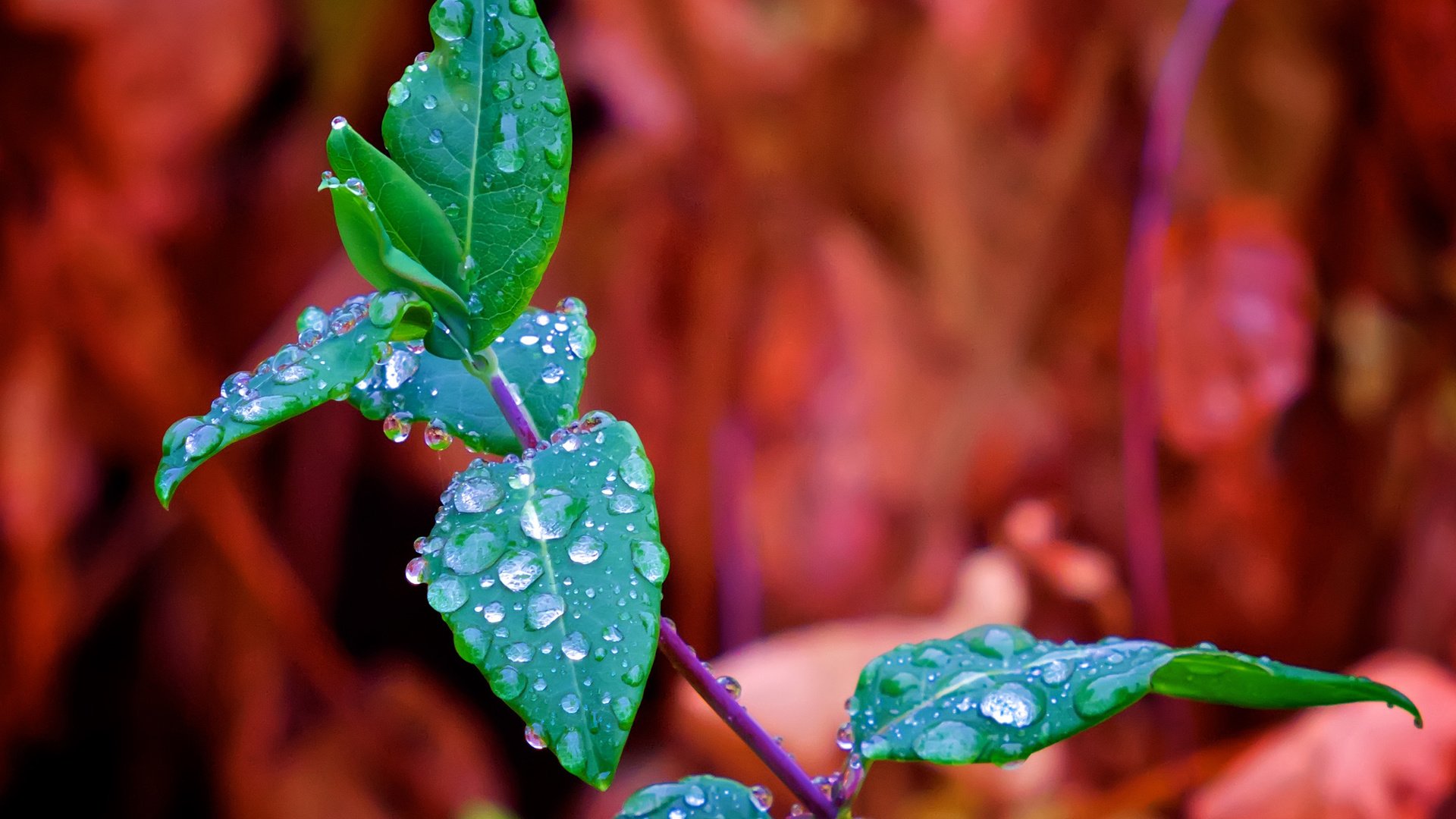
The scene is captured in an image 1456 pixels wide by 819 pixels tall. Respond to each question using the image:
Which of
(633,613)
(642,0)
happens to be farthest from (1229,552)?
(633,613)

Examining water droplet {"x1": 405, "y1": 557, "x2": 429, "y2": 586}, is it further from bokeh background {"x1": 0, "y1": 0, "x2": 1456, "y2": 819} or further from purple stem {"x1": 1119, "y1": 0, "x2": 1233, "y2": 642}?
purple stem {"x1": 1119, "y1": 0, "x2": 1233, "y2": 642}

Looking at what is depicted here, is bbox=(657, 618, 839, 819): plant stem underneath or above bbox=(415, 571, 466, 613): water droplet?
underneath

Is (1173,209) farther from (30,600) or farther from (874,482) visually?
(30,600)

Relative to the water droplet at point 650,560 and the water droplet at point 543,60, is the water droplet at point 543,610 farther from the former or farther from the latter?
the water droplet at point 543,60

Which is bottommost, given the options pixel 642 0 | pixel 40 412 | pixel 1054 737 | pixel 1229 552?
pixel 1229 552

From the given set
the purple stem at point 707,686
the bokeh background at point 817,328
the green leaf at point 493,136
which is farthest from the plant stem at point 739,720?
the bokeh background at point 817,328

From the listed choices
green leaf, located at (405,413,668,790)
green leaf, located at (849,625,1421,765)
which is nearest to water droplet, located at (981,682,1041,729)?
green leaf, located at (849,625,1421,765)

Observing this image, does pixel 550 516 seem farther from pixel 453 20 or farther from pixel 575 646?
pixel 453 20
